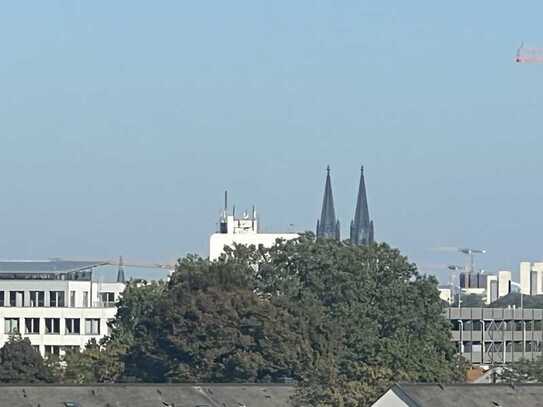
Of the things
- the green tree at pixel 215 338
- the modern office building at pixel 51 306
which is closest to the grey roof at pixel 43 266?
the modern office building at pixel 51 306

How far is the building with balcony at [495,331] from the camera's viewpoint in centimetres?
15725

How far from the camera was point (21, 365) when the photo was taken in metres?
104

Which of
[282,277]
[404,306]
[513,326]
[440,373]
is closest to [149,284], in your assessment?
[282,277]

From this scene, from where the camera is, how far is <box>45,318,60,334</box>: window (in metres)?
149

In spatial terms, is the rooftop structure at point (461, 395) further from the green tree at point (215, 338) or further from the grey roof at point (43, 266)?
the grey roof at point (43, 266)

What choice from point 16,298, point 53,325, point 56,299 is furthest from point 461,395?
point 16,298

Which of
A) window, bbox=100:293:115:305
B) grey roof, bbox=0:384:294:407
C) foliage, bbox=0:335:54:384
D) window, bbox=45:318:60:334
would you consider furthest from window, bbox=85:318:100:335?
grey roof, bbox=0:384:294:407

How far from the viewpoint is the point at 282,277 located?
110 m

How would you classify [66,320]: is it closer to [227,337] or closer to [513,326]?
[513,326]

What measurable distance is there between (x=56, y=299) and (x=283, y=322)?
57.2 meters

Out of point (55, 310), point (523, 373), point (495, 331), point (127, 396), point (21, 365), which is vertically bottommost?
point (127, 396)

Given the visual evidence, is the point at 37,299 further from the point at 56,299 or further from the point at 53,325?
the point at 53,325

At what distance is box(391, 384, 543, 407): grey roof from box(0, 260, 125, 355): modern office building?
71359 mm

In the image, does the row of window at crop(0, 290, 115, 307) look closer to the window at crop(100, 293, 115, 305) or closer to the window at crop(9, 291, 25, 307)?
the window at crop(9, 291, 25, 307)
